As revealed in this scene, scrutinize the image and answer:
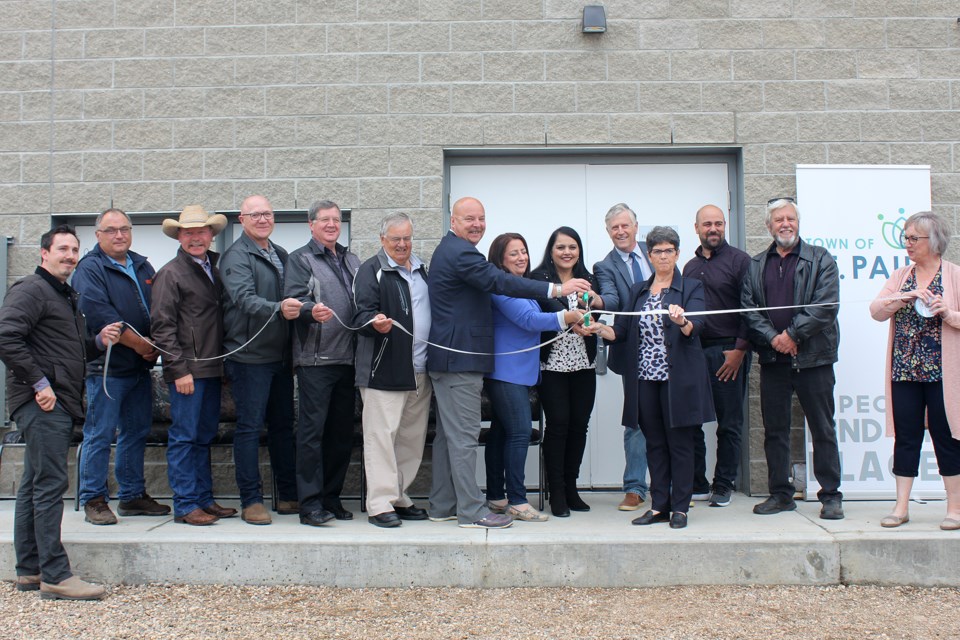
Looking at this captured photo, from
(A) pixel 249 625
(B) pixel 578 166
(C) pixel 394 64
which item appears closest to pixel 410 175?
(C) pixel 394 64

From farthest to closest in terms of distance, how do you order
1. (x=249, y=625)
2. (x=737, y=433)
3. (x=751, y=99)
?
1. (x=751, y=99)
2. (x=737, y=433)
3. (x=249, y=625)

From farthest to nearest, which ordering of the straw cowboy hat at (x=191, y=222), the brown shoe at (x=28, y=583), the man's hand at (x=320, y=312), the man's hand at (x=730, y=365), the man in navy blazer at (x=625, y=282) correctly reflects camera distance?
1. the man's hand at (x=730, y=365)
2. the man in navy blazer at (x=625, y=282)
3. the straw cowboy hat at (x=191, y=222)
4. the man's hand at (x=320, y=312)
5. the brown shoe at (x=28, y=583)

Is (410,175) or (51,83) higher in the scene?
(51,83)

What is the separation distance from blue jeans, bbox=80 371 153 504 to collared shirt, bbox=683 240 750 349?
3.69m

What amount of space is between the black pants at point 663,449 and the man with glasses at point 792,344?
0.70 meters

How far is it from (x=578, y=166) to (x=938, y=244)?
8.58 feet

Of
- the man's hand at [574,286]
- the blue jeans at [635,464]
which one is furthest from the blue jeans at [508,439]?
the blue jeans at [635,464]

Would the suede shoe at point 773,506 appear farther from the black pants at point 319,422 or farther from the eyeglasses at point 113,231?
the eyeglasses at point 113,231

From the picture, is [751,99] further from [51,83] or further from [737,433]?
[51,83]

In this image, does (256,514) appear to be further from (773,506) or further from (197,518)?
(773,506)

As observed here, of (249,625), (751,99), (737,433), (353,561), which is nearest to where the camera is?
(249,625)

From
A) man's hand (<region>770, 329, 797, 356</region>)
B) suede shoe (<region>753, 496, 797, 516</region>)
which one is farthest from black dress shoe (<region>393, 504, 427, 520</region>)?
man's hand (<region>770, 329, 797, 356</region>)

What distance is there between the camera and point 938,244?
5.09 metres

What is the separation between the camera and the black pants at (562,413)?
18.2 feet
